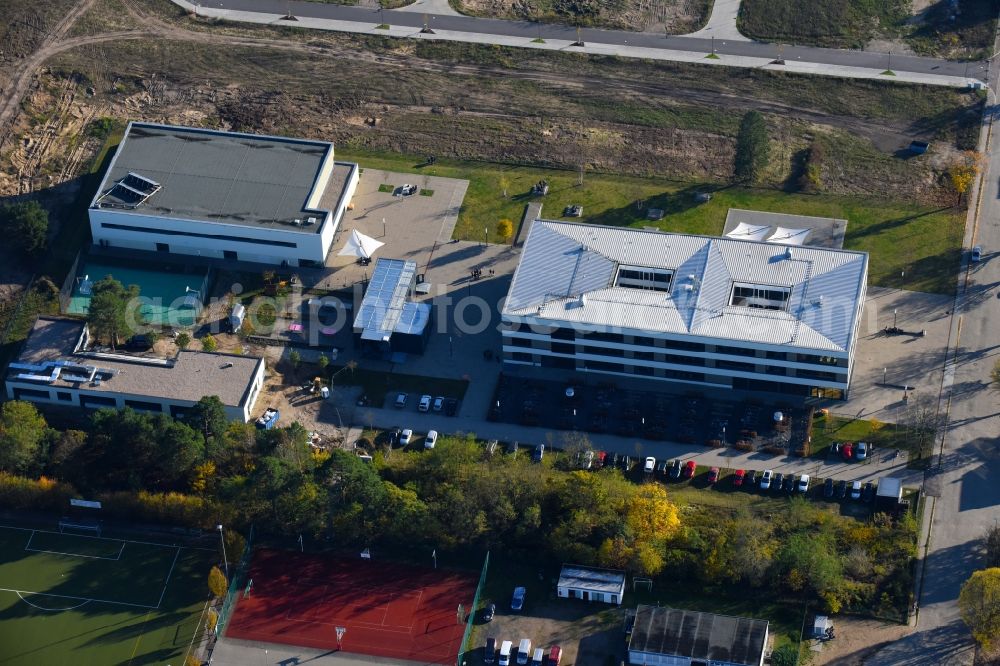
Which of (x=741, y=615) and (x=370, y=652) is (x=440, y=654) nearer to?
(x=370, y=652)

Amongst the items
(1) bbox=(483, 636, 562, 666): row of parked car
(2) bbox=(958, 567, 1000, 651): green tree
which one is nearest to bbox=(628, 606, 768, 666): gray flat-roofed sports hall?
(1) bbox=(483, 636, 562, 666): row of parked car

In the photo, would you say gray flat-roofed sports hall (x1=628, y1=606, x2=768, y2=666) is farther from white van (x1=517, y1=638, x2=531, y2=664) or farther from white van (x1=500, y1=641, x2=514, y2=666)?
white van (x1=500, y1=641, x2=514, y2=666)

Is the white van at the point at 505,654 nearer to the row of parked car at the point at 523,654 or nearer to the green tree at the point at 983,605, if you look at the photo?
the row of parked car at the point at 523,654

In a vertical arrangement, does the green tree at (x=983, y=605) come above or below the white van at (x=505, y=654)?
above

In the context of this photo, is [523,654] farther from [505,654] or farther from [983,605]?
[983,605]

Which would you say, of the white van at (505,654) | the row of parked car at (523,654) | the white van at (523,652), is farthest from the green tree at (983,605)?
the white van at (505,654)

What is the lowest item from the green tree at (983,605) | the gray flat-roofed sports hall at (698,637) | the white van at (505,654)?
the white van at (505,654)

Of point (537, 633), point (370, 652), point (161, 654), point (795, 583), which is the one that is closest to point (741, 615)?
point (795, 583)
